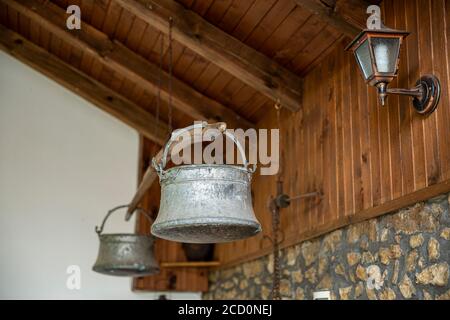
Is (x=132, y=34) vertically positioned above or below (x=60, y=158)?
above

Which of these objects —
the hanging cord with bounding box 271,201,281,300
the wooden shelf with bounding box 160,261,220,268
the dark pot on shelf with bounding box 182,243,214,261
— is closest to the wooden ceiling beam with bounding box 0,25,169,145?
the dark pot on shelf with bounding box 182,243,214,261

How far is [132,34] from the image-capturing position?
5.54 m

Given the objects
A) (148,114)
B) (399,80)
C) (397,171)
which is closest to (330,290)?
(397,171)

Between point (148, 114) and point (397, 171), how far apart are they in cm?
362

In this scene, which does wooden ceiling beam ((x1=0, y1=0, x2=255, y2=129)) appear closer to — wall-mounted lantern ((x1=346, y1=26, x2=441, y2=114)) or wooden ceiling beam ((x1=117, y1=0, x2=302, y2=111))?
wooden ceiling beam ((x1=117, y1=0, x2=302, y2=111))

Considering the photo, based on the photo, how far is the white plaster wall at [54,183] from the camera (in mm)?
6547

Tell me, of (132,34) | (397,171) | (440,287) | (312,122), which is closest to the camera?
(440,287)

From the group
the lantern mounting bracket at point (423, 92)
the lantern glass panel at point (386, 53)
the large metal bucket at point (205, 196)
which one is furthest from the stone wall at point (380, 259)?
the large metal bucket at point (205, 196)

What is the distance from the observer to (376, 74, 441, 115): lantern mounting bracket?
3291 mm

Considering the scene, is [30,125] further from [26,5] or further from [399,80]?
[399,80]

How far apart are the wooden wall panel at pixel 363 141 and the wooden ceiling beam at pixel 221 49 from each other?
0.16 meters

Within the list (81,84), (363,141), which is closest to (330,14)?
(363,141)

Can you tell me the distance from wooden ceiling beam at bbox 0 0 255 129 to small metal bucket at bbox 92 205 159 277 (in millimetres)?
Answer: 1210

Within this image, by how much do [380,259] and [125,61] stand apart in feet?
9.45
